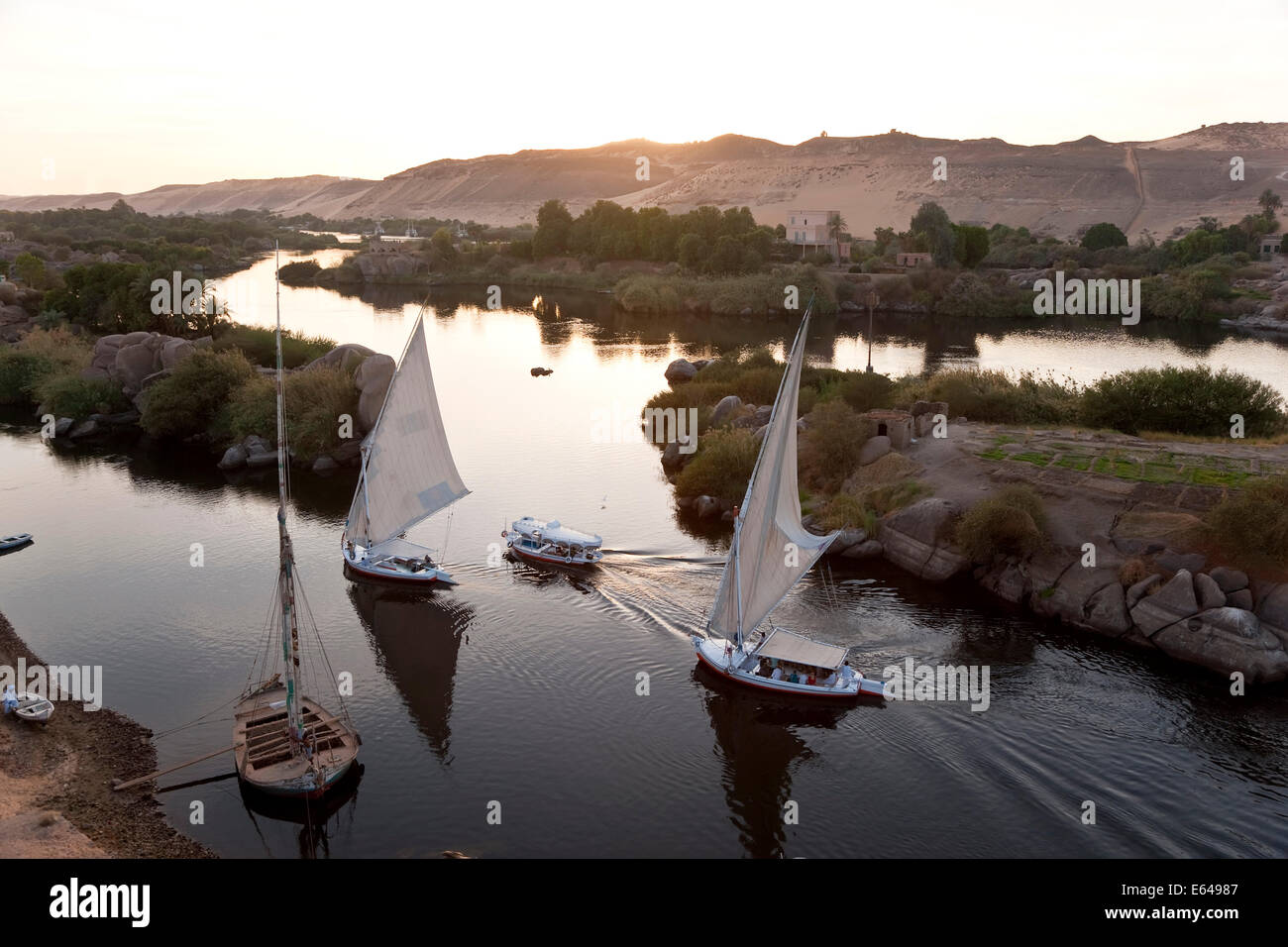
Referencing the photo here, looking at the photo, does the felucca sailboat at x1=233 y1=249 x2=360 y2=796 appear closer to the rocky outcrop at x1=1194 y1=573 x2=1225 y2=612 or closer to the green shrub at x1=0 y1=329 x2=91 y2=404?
the rocky outcrop at x1=1194 y1=573 x2=1225 y2=612

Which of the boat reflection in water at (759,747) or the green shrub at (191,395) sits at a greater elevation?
the green shrub at (191,395)

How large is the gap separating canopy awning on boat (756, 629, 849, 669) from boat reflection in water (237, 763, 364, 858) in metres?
12.1

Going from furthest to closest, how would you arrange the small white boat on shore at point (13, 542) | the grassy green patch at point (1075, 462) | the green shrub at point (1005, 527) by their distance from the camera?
1. the grassy green patch at point (1075, 462)
2. the small white boat on shore at point (13, 542)
3. the green shrub at point (1005, 527)

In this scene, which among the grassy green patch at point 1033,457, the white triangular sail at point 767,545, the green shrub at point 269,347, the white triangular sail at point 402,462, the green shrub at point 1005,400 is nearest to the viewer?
the white triangular sail at point 767,545

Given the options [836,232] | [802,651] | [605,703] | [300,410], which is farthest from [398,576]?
[836,232]

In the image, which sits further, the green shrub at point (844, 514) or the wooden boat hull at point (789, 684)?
the green shrub at point (844, 514)

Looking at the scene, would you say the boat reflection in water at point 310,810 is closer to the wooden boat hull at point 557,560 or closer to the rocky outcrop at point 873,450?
the wooden boat hull at point 557,560

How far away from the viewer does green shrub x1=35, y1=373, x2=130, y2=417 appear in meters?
57.6

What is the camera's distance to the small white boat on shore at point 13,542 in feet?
123

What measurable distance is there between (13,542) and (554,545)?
841 inches

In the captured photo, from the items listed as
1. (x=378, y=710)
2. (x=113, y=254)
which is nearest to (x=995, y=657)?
(x=378, y=710)

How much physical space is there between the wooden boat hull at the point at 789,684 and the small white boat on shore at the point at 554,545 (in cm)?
837

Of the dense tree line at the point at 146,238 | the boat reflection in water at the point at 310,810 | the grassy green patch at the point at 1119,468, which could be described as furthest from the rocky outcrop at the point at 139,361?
the grassy green patch at the point at 1119,468
